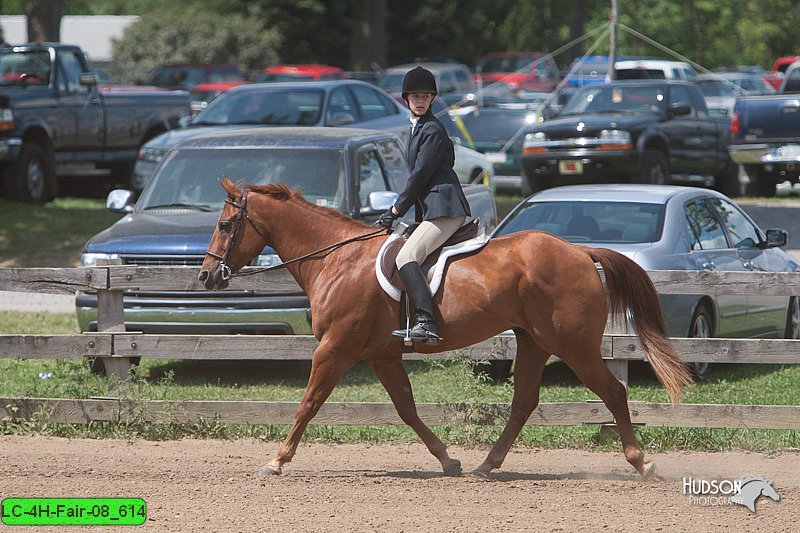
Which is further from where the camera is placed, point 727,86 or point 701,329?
point 727,86

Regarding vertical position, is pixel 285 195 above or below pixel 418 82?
below

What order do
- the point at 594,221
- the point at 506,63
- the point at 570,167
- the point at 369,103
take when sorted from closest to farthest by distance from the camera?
the point at 594,221, the point at 369,103, the point at 570,167, the point at 506,63

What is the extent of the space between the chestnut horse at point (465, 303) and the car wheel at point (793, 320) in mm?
4580

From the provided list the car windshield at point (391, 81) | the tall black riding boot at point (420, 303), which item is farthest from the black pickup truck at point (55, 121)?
the car windshield at point (391, 81)

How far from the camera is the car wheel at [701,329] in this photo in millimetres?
10344

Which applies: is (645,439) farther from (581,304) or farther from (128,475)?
(128,475)

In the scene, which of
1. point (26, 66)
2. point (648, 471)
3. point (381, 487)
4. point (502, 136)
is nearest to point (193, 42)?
point (502, 136)

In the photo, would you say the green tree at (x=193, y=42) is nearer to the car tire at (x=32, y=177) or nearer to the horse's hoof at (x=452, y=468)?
the car tire at (x=32, y=177)

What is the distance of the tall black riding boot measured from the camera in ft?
23.6

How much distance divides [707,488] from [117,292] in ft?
14.6

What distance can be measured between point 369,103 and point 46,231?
5.23 meters

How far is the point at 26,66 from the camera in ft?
66.4

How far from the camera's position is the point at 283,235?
7.70 m

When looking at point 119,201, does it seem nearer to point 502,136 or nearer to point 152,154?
point 152,154
